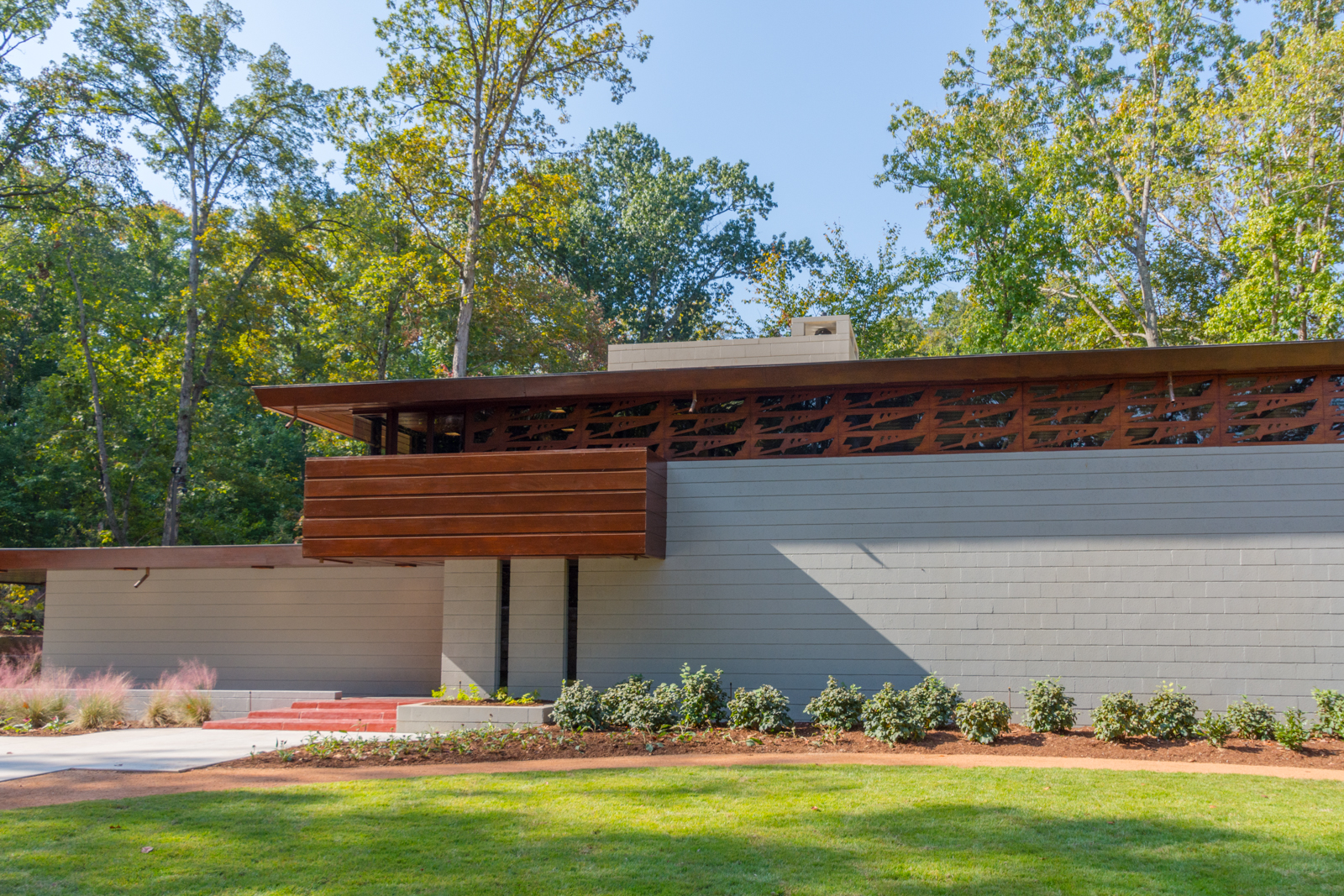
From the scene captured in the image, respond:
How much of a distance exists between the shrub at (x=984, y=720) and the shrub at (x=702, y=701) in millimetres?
2693

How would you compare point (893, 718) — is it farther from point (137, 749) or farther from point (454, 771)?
point (137, 749)

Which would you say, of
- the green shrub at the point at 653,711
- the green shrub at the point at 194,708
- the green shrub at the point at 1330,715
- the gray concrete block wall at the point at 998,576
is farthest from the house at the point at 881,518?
the green shrub at the point at 194,708

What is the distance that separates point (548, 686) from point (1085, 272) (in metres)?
20.4

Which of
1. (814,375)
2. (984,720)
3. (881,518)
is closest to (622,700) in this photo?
(881,518)

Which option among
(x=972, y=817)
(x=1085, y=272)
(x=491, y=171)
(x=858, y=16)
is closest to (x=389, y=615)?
(x=972, y=817)

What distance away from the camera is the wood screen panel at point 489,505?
11.4 meters

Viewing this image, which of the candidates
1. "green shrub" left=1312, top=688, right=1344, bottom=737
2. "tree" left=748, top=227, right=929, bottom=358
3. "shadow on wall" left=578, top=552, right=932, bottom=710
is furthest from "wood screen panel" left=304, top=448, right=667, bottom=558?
"tree" left=748, top=227, right=929, bottom=358

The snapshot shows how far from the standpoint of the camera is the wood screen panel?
11.4 m

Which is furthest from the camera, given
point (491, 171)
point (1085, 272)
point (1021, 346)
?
point (1085, 272)

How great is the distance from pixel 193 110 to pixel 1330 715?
25782 mm

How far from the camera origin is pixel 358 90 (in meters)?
22.8

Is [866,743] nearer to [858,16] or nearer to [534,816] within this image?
[534,816]

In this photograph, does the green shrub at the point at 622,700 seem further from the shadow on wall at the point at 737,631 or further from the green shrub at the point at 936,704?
the green shrub at the point at 936,704

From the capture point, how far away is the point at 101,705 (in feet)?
40.5
